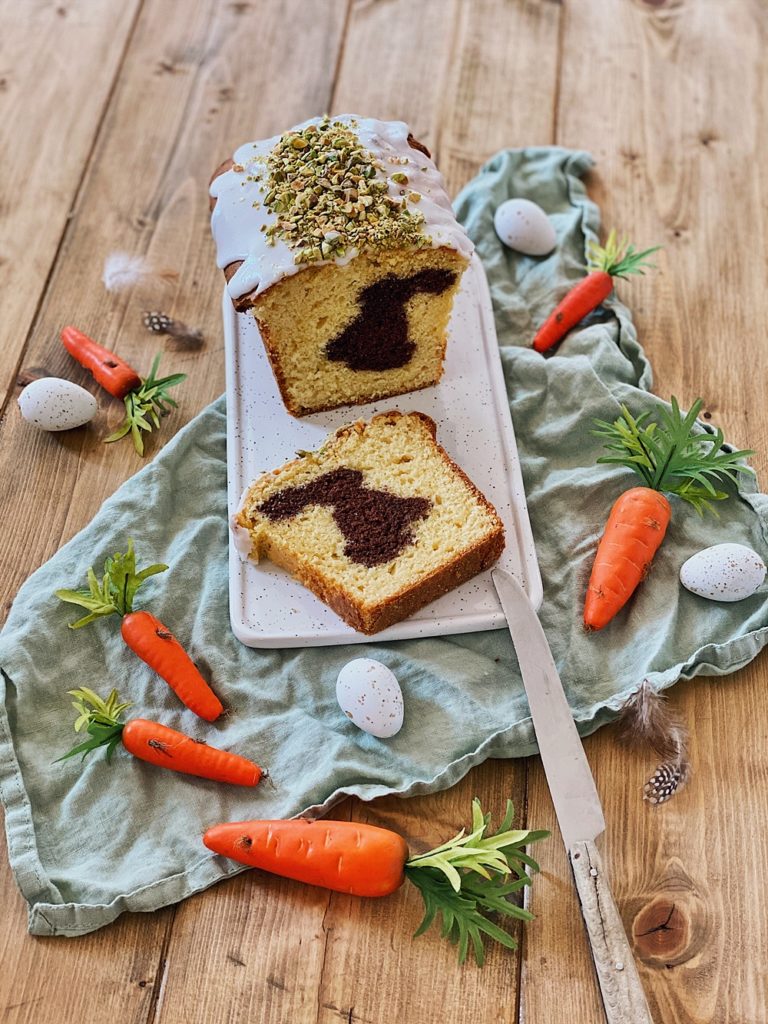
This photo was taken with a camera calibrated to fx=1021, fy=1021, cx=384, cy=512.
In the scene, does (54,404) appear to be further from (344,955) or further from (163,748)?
(344,955)

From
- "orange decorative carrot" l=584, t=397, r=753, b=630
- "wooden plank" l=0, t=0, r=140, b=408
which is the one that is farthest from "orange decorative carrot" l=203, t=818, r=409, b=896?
"wooden plank" l=0, t=0, r=140, b=408

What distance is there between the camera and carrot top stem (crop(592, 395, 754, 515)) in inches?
115

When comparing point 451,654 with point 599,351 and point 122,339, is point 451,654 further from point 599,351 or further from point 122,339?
point 122,339

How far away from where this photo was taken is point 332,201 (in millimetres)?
2850

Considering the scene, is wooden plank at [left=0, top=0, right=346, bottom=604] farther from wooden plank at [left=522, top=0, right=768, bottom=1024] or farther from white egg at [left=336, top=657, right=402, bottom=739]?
wooden plank at [left=522, top=0, right=768, bottom=1024]

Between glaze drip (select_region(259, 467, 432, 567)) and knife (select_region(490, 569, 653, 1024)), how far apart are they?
28 cm

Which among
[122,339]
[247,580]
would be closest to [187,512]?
[247,580]

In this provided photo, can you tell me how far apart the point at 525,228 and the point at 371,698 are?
1.82m

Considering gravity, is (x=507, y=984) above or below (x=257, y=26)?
below

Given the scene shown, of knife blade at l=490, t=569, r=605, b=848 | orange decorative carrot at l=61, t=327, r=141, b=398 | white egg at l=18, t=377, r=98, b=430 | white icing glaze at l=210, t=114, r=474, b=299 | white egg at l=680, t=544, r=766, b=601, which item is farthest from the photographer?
orange decorative carrot at l=61, t=327, r=141, b=398

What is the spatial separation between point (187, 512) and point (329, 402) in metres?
0.57

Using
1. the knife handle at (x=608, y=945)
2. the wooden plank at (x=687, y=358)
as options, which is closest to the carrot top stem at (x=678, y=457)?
the wooden plank at (x=687, y=358)

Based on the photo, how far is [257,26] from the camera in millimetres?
4344

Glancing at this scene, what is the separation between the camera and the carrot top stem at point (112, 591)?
8.79ft
